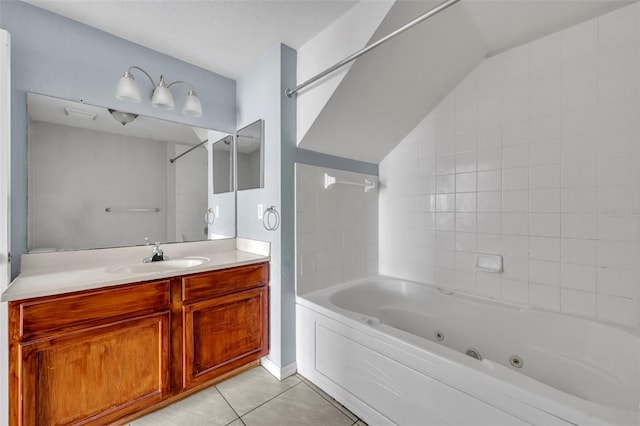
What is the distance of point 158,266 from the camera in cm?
174

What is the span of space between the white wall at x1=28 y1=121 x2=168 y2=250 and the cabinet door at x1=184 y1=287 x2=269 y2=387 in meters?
0.74

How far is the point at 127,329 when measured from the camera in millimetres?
1376

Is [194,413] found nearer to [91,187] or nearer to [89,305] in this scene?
[89,305]

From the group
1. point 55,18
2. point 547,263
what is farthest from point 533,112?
point 55,18

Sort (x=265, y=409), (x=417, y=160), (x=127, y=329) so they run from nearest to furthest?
(x=127, y=329) → (x=265, y=409) → (x=417, y=160)

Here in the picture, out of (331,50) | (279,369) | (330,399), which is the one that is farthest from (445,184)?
(279,369)

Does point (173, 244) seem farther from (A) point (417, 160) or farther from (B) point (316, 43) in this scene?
(A) point (417, 160)

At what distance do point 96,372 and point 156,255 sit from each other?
0.72 meters

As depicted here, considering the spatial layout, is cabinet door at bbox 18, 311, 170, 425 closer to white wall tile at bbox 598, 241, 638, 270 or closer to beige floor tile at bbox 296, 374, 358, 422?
beige floor tile at bbox 296, 374, 358, 422

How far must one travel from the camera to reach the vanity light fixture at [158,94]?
1.59 metres

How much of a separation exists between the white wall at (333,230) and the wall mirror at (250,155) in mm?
342

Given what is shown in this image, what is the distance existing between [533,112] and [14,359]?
3.08 m

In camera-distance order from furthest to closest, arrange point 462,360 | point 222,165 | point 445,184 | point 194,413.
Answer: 1. point 222,165
2. point 445,184
3. point 194,413
4. point 462,360

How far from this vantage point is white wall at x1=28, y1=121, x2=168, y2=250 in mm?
1513
